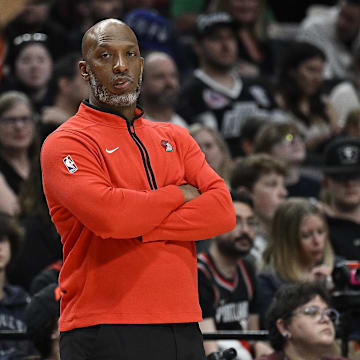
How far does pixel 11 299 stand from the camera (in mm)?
5023

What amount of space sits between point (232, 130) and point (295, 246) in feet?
7.78

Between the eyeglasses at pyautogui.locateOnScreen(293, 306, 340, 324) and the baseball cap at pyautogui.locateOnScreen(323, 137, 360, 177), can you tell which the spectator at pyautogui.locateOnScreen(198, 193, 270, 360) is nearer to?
the eyeglasses at pyautogui.locateOnScreen(293, 306, 340, 324)

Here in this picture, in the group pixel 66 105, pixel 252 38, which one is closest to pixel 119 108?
pixel 66 105

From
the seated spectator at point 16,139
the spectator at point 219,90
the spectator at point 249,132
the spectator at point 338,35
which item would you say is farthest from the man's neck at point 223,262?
the spectator at point 338,35

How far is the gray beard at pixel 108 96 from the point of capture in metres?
2.98

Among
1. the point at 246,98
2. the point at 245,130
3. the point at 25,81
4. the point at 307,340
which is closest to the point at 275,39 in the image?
the point at 246,98

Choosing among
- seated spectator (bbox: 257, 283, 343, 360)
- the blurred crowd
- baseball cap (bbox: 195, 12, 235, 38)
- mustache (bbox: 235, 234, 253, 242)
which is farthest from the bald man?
baseball cap (bbox: 195, 12, 235, 38)

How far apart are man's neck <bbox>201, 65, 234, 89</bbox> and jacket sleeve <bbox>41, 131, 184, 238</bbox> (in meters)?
5.17

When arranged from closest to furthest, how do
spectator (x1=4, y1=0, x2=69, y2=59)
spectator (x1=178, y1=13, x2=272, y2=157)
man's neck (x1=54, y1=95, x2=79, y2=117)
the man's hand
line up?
the man's hand
man's neck (x1=54, y1=95, x2=79, y2=117)
spectator (x1=178, y1=13, x2=272, y2=157)
spectator (x1=4, y1=0, x2=69, y2=59)

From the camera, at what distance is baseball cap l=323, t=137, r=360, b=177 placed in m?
6.40

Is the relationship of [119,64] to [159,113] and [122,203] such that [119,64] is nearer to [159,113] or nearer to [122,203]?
[122,203]

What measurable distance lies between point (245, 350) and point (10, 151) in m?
2.57

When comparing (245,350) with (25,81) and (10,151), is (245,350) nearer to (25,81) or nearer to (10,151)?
(10,151)

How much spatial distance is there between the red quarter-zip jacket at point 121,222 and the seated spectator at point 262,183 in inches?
129
